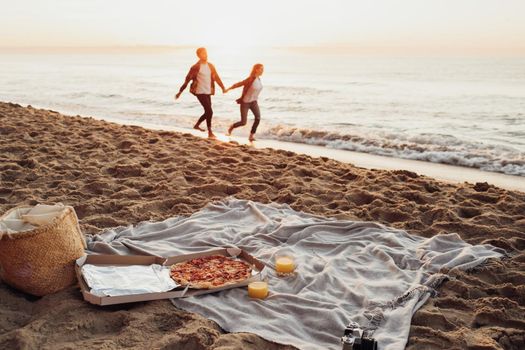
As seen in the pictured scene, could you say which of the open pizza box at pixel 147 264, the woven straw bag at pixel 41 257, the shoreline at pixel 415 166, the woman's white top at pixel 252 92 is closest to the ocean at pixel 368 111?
the shoreline at pixel 415 166

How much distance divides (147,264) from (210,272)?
51 centimetres

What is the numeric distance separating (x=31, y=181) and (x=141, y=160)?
1.60 m

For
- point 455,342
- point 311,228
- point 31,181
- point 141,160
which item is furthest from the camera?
point 141,160

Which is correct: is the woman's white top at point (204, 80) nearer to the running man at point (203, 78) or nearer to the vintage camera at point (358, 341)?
the running man at point (203, 78)

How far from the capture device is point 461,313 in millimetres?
3660

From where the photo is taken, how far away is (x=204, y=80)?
1041 cm

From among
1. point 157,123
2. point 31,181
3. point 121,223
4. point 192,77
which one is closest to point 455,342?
point 121,223

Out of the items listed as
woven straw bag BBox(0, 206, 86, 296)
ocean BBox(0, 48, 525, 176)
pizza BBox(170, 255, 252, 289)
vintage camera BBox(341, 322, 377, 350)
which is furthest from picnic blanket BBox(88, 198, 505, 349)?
ocean BBox(0, 48, 525, 176)

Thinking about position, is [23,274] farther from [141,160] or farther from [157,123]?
[157,123]

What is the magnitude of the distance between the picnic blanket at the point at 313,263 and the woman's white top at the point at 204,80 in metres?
5.01

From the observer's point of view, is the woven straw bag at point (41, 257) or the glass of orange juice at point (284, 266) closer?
the woven straw bag at point (41, 257)

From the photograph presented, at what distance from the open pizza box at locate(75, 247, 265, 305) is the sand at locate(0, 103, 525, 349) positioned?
8cm

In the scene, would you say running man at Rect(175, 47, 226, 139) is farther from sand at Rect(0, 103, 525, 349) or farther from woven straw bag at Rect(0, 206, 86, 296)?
woven straw bag at Rect(0, 206, 86, 296)

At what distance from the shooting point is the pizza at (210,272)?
3.91 metres
